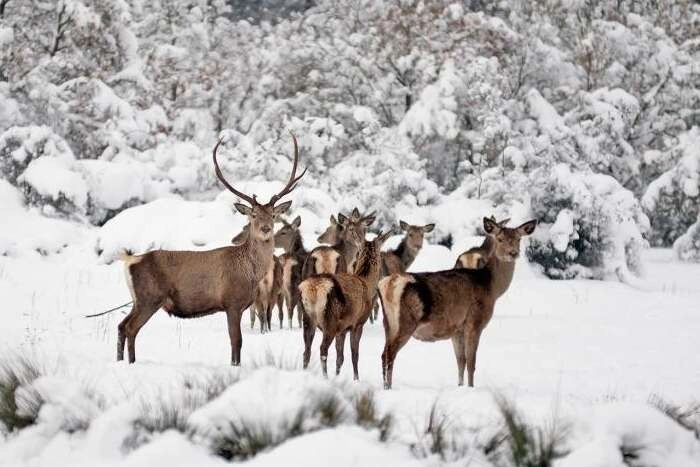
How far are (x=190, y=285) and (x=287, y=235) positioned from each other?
19.2 ft

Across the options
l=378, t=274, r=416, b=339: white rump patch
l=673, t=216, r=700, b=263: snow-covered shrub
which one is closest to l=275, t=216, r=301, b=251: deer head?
l=378, t=274, r=416, b=339: white rump patch

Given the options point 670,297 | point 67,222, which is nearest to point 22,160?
point 67,222

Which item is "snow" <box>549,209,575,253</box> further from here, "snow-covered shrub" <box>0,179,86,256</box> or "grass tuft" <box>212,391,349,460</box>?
"grass tuft" <box>212,391,349,460</box>

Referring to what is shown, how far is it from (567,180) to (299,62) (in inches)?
511

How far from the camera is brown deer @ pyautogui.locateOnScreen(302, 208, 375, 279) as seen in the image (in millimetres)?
10961

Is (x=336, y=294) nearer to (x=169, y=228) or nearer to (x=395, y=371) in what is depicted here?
(x=395, y=371)

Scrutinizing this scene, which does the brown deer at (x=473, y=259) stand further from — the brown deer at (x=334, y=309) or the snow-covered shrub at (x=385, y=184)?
the snow-covered shrub at (x=385, y=184)

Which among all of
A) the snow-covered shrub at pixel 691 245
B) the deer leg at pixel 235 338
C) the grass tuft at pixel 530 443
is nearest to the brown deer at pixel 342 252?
the deer leg at pixel 235 338

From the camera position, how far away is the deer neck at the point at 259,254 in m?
8.51

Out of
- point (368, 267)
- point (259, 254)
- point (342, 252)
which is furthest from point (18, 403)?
point (342, 252)

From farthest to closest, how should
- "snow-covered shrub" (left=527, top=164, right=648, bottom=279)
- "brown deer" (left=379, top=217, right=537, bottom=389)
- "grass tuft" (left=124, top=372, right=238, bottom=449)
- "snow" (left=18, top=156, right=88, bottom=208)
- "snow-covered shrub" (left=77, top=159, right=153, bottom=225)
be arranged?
"snow-covered shrub" (left=77, top=159, right=153, bottom=225) → "snow" (left=18, top=156, right=88, bottom=208) → "snow-covered shrub" (left=527, top=164, right=648, bottom=279) → "brown deer" (left=379, top=217, right=537, bottom=389) → "grass tuft" (left=124, top=372, right=238, bottom=449)

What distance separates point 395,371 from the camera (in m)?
8.75

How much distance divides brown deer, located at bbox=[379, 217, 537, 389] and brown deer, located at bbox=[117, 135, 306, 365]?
1457 mm

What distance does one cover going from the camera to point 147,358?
29.5 ft
